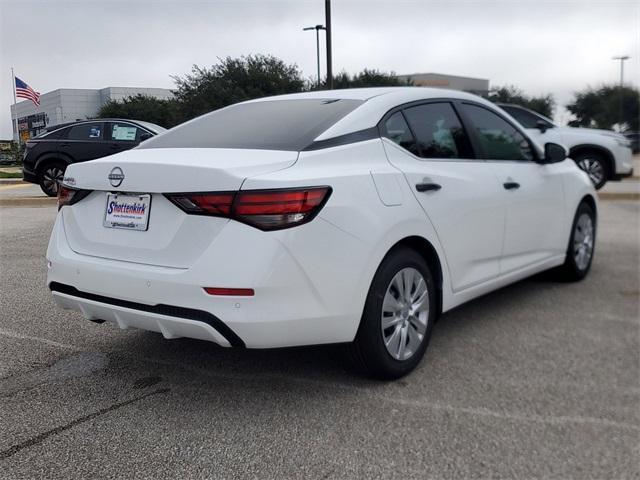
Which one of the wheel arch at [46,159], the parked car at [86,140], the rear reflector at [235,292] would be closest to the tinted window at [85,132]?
the parked car at [86,140]

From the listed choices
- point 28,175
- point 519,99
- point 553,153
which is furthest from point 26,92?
point 519,99

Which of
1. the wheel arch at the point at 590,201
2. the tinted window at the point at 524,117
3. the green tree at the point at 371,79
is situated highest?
the green tree at the point at 371,79

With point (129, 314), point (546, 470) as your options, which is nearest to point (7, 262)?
point (129, 314)

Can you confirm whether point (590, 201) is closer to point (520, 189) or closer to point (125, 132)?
point (520, 189)

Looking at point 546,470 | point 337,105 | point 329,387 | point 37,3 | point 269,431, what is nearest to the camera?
point 546,470

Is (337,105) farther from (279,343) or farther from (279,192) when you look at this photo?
(279,343)

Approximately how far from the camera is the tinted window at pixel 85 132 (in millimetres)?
3680

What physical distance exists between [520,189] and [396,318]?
1744 millimetres

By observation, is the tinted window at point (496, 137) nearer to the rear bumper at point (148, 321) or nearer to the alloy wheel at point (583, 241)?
the alloy wheel at point (583, 241)

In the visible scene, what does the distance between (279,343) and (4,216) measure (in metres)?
3.84

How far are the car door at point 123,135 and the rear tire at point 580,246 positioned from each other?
3.60m

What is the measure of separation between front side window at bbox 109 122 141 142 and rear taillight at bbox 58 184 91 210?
622mm

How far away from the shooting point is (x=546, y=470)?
240cm

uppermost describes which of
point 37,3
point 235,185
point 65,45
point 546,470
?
point 37,3
